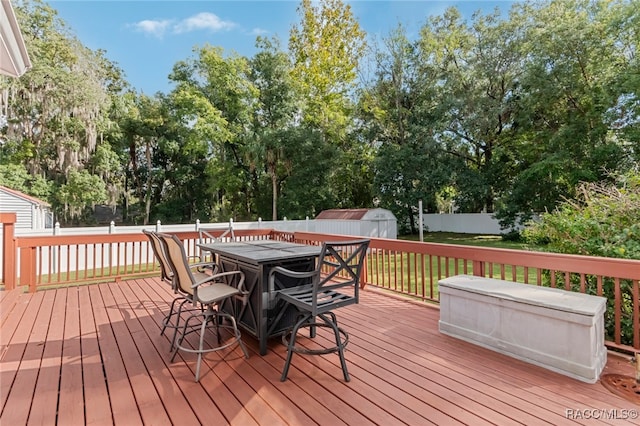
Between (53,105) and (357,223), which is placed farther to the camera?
(53,105)

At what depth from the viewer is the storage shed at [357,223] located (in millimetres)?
11328

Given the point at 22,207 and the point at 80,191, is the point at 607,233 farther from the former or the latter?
the point at 80,191

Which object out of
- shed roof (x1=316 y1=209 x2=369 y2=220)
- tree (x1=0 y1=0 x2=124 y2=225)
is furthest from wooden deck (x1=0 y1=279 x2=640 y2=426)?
tree (x1=0 y1=0 x2=124 y2=225)

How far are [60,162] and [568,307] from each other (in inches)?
704

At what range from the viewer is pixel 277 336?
303 centimetres

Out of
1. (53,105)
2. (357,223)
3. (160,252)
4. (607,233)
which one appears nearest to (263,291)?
(160,252)

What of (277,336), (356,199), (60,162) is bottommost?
(277,336)

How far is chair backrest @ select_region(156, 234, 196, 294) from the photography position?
246 centimetres

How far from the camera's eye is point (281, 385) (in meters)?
2.14

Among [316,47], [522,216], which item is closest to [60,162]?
[316,47]

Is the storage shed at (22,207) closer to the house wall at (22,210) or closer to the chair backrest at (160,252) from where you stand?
the house wall at (22,210)

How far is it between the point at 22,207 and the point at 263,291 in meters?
13.5

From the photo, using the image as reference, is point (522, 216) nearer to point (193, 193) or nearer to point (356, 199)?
point (356, 199)


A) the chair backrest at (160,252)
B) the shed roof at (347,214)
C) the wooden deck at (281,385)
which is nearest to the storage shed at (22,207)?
the shed roof at (347,214)
